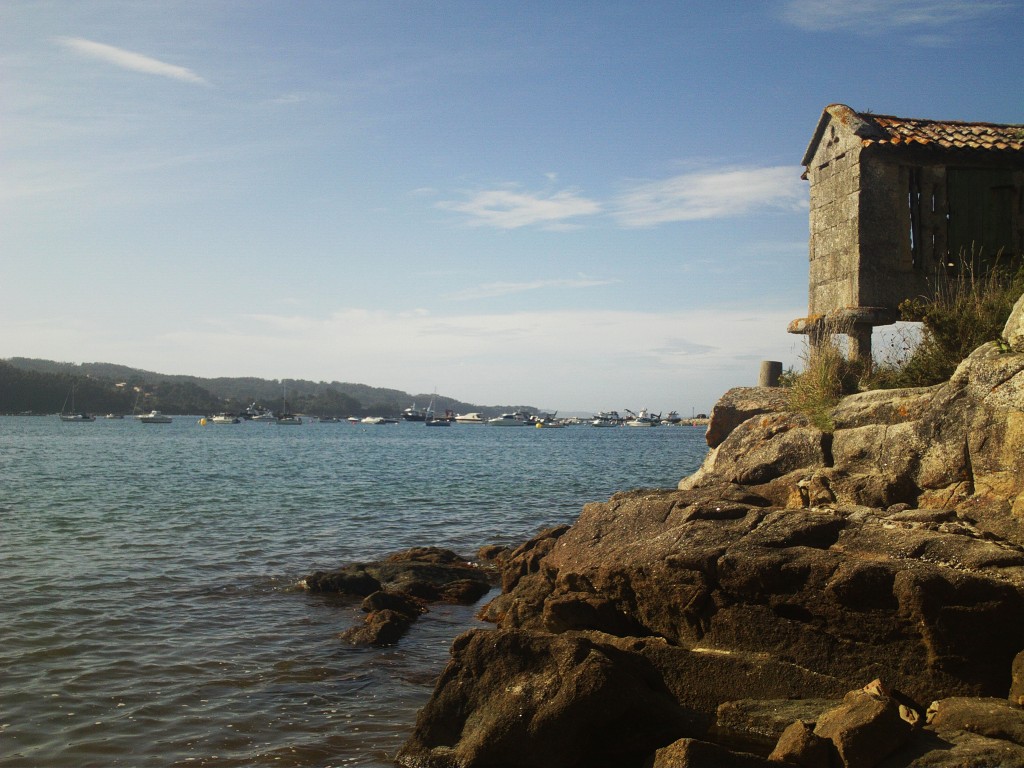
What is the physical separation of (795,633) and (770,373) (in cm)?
1041

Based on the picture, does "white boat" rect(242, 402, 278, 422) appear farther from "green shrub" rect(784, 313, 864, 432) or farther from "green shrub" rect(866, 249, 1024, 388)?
"green shrub" rect(866, 249, 1024, 388)

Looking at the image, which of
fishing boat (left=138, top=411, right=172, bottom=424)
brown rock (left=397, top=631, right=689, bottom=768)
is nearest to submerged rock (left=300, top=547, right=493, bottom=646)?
brown rock (left=397, top=631, right=689, bottom=768)

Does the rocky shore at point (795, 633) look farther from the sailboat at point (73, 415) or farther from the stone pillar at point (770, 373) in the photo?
the sailboat at point (73, 415)

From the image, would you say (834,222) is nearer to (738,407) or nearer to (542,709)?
(738,407)

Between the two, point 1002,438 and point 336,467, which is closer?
point 1002,438

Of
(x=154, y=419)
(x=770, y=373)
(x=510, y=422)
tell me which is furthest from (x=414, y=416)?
(x=770, y=373)

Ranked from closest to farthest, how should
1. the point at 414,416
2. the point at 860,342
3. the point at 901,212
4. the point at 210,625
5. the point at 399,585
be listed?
the point at 210,625
the point at 399,585
the point at 860,342
the point at 901,212
the point at 414,416

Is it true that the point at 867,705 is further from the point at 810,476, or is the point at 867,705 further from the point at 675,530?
the point at 810,476

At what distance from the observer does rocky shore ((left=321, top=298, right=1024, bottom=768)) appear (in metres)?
6.94

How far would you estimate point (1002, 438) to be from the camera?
31.6 feet

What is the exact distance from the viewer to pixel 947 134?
52.7ft

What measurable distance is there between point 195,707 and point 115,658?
2.31 metres

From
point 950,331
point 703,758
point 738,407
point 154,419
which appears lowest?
point 703,758

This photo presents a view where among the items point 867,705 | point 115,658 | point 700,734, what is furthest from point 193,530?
point 867,705
